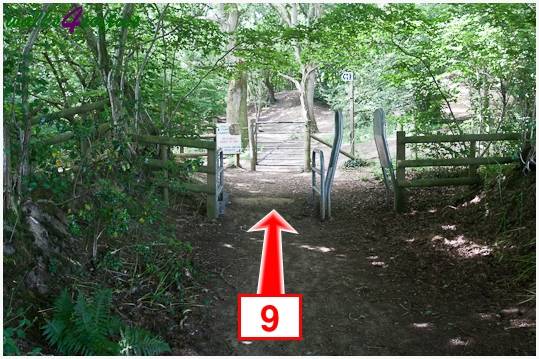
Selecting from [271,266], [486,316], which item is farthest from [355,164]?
[486,316]

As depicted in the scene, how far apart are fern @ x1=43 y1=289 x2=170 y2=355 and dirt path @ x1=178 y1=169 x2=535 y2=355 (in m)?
0.57

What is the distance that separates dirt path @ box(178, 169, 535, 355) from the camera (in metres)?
4.64

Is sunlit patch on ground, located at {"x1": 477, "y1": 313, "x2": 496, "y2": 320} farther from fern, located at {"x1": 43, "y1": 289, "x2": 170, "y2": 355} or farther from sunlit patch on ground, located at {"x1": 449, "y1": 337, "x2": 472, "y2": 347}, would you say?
fern, located at {"x1": 43, "y1": 289, "x2": 170, "y2": 355}

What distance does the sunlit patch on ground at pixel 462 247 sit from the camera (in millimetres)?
6711

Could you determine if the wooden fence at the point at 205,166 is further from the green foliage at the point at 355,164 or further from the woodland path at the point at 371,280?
the green foliage at the point at 355,164

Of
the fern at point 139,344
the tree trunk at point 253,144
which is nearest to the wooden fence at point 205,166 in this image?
the fern at point 139,344

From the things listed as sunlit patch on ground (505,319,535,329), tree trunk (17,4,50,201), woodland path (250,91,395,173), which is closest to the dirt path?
sunlit patch on ground (505,319,535,329)

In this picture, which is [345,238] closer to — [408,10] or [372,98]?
[408,10]

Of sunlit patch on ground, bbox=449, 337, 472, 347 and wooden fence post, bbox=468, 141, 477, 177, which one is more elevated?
wooden fence post, bbox=468, 141, 477, 177

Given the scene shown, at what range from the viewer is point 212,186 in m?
8.66

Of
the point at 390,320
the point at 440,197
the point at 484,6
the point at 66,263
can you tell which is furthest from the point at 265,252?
the point at 484,6

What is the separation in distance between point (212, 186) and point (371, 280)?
3.30 m

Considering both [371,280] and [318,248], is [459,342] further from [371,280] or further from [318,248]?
[318,248]

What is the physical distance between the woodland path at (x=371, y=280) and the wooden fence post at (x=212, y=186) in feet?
0.71
